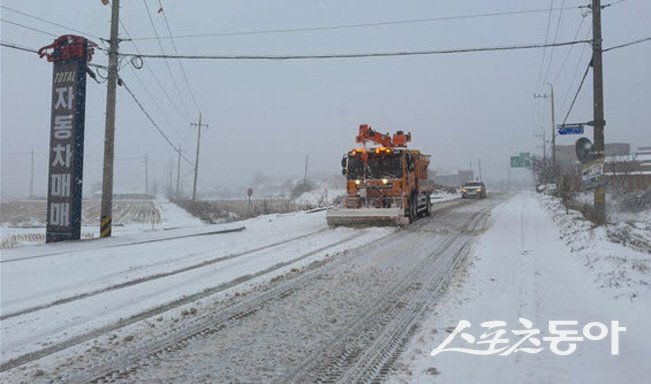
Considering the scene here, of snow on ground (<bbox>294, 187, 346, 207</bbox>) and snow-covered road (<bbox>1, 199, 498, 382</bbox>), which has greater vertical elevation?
snow on ground (<bbox>294, 187, 346, 207</bbox>)

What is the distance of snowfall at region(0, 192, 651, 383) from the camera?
470 cm

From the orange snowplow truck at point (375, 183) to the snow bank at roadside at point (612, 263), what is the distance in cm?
656

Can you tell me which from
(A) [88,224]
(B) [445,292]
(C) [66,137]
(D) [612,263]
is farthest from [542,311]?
(A) [88,224]

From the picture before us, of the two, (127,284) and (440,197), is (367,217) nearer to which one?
(127,284)

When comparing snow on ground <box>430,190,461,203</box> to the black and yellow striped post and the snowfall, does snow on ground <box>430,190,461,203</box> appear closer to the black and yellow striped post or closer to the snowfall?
the black and yellow striped post

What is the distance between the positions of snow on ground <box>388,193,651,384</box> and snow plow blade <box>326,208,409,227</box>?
5867 millimetres

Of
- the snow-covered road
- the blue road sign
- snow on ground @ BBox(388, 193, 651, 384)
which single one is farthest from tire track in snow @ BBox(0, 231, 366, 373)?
the blue road sign

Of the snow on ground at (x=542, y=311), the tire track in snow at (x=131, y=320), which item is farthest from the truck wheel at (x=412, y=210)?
the tire track in snow at (x=131, y=320)

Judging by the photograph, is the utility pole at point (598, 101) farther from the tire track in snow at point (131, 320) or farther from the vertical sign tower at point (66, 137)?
the vertical sign tower at point (66, 137)

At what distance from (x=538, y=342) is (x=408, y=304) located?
197 centimetres

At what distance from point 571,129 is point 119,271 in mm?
16666

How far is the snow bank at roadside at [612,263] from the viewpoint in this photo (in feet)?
24.0

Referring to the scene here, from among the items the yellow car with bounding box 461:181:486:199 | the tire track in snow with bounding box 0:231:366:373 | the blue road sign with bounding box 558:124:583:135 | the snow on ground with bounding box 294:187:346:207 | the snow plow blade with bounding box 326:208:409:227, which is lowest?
the tire track in snow with bounding box 0:231:366:373

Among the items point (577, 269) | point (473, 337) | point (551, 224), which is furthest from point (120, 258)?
point (551, 224)
